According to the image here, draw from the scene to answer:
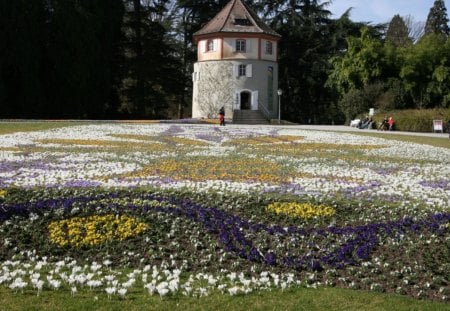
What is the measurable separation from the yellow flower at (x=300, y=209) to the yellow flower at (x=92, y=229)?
2.31 metres

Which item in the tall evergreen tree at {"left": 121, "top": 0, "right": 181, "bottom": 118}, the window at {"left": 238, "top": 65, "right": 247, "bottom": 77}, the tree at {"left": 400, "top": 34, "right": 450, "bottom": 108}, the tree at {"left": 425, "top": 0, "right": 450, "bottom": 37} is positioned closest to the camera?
the tree at {"left": 400, "top": 34, "right": 450, "bottom": 108}

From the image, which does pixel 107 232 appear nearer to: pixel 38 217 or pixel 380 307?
pixel 38 217

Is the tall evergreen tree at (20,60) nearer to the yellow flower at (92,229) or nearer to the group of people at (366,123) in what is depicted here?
the group of people at (366,123)

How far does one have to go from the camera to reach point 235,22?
170 ft

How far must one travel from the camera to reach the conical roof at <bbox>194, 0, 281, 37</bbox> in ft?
168

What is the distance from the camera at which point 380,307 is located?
4.79 meters

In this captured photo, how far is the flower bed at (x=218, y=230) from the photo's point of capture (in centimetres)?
553

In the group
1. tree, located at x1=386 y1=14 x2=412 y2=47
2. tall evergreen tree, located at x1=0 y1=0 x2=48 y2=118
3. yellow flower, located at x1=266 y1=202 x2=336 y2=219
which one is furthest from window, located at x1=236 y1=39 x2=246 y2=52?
yellow flower, located at x1=266 y1=202 x2=336 y2=219

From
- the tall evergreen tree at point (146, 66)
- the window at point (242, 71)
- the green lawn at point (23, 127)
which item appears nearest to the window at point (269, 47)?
the window at point (242, 71)

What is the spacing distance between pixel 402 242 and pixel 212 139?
17744 mm

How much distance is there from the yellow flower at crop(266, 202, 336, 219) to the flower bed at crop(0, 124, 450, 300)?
0.03 meters

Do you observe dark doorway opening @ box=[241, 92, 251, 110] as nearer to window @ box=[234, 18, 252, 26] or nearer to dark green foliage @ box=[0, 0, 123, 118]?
window @ box=[234, 18, 252, 26]

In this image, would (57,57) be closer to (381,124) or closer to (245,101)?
(245,101)

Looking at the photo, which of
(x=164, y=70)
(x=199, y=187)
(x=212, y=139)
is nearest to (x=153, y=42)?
(x=164, y=70)
